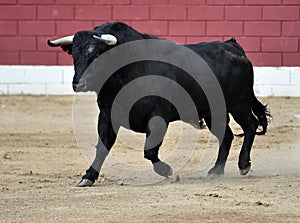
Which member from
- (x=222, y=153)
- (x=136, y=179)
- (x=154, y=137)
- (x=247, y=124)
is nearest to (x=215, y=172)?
(x=222, y=153)

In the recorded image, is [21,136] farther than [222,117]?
Yes

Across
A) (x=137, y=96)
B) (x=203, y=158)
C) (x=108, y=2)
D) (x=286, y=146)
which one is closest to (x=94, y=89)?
(x=137, y=96)

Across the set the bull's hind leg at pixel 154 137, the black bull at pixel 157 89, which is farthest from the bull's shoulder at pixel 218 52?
the bull's hind leg at pixel 154 137

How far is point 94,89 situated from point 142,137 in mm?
3417

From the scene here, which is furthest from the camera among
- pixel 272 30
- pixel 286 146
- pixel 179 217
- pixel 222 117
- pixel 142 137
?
pixel 272 30

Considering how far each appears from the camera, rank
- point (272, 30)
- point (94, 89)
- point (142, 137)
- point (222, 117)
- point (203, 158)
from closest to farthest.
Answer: point (94, 89), point (222, 117), point (203, 158), point (142, 137), point (272, 30)

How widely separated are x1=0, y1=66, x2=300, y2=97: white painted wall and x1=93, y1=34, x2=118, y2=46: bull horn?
650 cm

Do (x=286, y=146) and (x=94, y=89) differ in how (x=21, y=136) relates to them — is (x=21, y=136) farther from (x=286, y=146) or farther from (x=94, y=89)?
(x=94, y=89)

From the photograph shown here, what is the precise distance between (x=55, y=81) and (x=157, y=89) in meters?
6.57

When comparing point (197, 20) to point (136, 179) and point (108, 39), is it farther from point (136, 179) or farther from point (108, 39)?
point (108, 39)

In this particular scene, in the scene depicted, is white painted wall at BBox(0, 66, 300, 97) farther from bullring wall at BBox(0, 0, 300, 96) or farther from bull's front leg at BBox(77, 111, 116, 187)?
bull's front leg at BBox(77, 111, 116, 187)

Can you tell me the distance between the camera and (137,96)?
7.29 m

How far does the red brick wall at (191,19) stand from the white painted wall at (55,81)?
185 millimetres

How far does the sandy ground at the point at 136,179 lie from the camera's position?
238 inches
